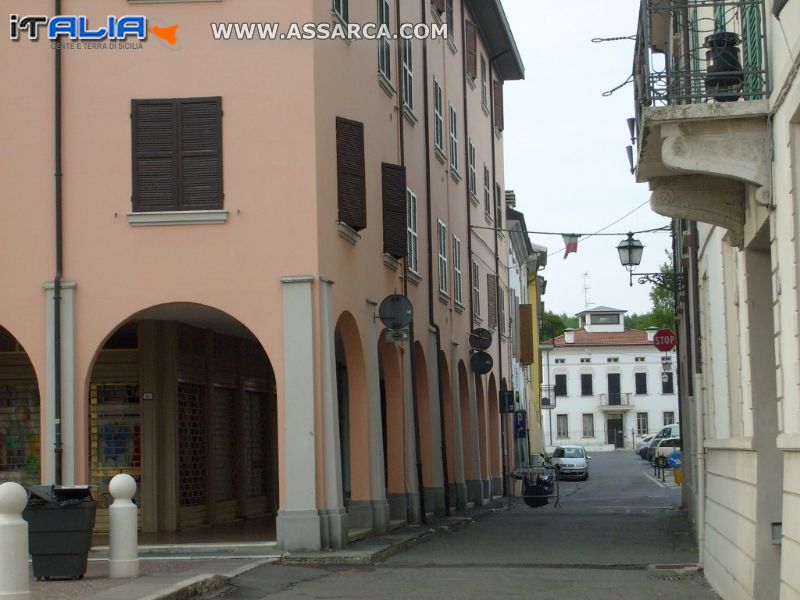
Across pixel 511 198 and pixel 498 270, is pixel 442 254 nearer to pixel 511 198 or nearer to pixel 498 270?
Answer: pixel 498 270

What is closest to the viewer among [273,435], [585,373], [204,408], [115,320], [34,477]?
[115,320]

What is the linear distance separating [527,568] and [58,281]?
7.33m

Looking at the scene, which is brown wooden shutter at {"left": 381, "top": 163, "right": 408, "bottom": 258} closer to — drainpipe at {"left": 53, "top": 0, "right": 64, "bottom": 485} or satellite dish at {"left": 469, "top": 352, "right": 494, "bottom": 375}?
drainpipe at {"left": 53, "top": 0, "right": 64, "bottom": 485}

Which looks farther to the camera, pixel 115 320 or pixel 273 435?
pixel 273 435

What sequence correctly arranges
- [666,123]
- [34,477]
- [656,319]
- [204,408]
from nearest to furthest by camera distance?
[666,123], [34,477], [204,408], [656,319]

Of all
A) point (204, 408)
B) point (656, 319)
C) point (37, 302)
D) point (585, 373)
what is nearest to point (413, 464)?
point (204, 408)

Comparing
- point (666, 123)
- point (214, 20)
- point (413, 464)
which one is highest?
point (214, 20)

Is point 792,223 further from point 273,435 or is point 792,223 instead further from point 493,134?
point 493,134

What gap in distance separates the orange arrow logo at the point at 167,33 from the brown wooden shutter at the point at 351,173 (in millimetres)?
2595

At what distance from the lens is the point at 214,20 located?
19031mm

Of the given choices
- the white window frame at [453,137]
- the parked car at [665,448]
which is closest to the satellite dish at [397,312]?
the white window frame at [453,137]

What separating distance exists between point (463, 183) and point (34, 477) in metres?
15.4

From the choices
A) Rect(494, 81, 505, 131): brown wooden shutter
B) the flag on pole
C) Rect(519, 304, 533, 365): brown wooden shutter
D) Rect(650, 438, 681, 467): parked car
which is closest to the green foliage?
Rect(650, 438, 681, 467): parked car

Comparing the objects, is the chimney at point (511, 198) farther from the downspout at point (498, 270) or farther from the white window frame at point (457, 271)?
the white window frame at point (457, 271)
